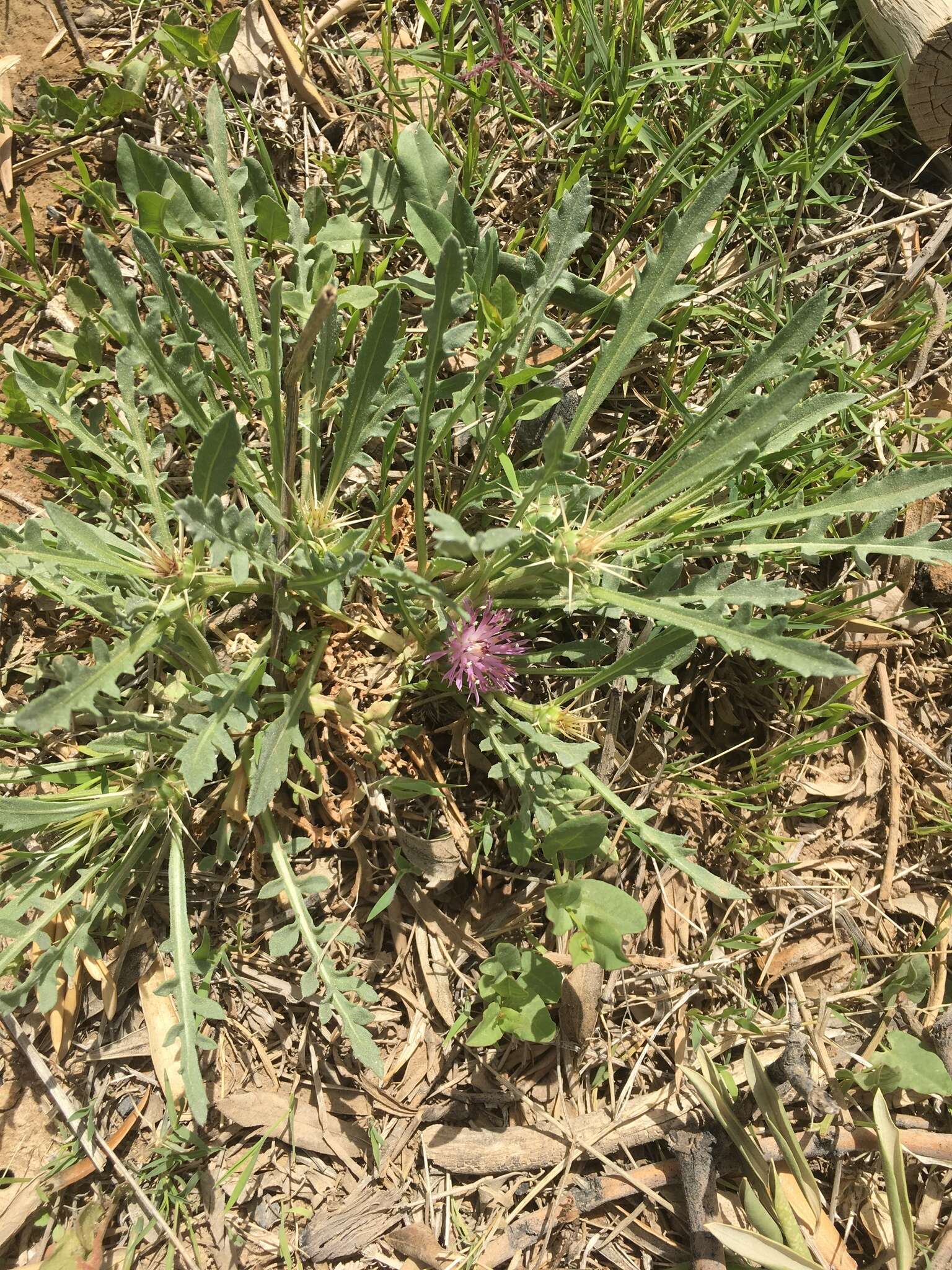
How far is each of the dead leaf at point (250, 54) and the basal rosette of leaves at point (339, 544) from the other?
574mm

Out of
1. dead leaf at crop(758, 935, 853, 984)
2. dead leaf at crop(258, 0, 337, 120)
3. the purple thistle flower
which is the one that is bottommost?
dead leaf at crop(758, 935, 853, 984)

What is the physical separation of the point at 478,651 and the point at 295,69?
1923 millimetres

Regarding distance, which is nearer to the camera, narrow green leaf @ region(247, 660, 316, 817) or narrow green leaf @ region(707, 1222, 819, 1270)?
narrow green leaf @ region(247, 660, 316, 817)

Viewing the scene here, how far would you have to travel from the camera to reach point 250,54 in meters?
2.79

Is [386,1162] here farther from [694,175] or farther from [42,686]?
[694,175]

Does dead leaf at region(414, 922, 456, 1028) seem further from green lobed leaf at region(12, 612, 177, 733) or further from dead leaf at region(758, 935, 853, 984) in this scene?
green lobed leaf at region(12, 612, 177, 733)

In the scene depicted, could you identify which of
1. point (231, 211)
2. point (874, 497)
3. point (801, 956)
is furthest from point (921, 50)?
point (801, 956)

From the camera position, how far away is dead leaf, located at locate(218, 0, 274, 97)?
279 cm

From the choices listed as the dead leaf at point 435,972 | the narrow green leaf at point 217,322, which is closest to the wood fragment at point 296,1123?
the dead leaf at point 435,972

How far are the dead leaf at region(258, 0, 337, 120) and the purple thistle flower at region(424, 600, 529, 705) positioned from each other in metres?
1.69

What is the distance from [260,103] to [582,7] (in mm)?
1000

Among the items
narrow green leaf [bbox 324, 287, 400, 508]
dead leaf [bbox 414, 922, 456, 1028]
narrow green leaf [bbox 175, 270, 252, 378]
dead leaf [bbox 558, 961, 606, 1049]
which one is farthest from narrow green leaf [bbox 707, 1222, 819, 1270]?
narrow green leaf [bbox 175, 270, 252, 378]

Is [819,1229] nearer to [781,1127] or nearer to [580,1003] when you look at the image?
[781,1127]

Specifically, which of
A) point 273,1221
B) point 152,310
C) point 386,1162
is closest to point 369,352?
point 152,310
